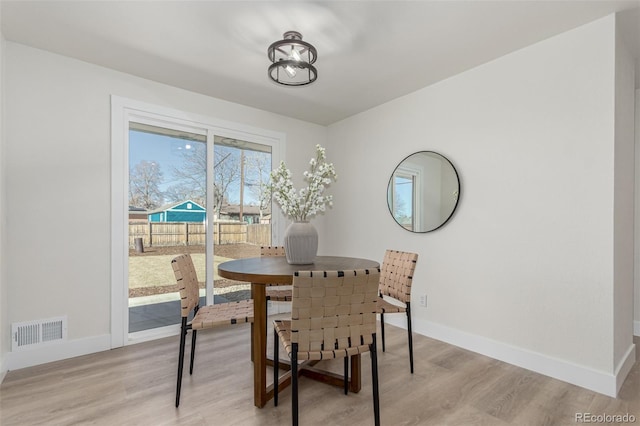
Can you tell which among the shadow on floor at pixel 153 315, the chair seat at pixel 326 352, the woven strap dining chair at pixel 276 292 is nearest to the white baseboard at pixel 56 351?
the shadow on floor at pixel 153 315

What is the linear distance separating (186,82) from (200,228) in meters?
1.50

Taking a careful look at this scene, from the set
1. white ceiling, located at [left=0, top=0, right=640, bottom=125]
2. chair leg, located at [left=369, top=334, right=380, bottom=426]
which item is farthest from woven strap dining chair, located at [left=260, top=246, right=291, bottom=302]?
white ceiling, located at [left=0, top=0, right=640, bottom=125]

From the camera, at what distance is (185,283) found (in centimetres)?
211

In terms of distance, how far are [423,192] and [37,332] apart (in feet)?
11.8

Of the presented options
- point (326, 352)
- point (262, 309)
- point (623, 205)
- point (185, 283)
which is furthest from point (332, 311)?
point (623, 205)

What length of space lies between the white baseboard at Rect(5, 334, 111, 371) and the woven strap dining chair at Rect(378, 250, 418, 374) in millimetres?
2454

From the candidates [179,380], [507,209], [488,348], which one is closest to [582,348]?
[488,348]

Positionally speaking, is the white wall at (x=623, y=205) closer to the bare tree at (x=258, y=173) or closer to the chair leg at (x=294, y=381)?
the chair leg at (x=294, y=381)

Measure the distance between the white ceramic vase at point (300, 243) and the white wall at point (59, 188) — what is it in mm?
1777

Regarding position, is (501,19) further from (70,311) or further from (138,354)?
(70,311)

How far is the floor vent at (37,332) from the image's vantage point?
2477 mm

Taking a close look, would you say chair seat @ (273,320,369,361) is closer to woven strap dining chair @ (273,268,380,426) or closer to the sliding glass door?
woven strap dining chair @ (273,268,380,426)

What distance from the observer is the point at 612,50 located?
216 cm

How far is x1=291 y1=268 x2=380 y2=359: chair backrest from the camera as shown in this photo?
1.57m
